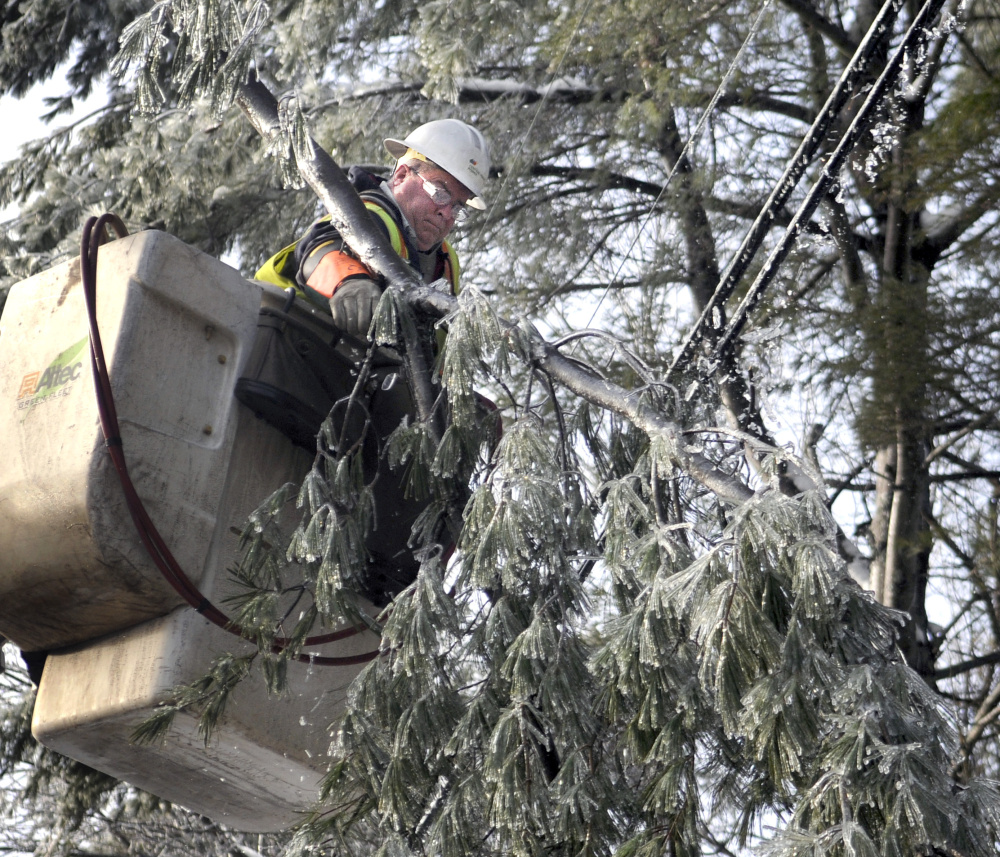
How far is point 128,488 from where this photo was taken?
346 cm

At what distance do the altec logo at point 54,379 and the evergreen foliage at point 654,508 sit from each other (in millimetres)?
691

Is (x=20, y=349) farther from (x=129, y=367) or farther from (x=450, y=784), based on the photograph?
(x=450, y=784)

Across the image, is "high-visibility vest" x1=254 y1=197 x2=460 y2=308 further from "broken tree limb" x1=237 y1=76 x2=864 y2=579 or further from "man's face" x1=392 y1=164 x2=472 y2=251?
"man's face" x1=392 y1=164 x2=472 y2=251

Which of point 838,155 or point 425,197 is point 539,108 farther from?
point 838,155

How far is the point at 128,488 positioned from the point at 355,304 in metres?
0.77

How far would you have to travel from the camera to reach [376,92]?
751 centimetres

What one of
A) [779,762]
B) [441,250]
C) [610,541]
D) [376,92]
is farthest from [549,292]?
[779,762]

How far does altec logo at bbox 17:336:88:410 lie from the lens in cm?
364

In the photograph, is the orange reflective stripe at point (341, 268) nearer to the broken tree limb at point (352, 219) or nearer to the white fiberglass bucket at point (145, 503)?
the broken tree limb at point (352, 219)

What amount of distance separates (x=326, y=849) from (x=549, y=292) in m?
5.24

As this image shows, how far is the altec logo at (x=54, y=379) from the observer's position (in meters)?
3.64

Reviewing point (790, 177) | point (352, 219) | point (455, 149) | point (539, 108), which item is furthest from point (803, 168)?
point (539, 108)

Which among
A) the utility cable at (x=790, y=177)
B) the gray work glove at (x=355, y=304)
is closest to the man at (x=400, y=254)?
the gray work glove at (x=355, y=304)

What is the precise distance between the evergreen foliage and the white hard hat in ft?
2.46
